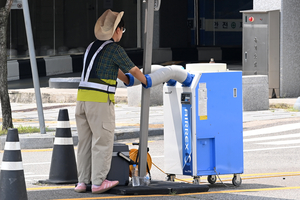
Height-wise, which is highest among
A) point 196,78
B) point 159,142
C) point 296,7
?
point 296,7

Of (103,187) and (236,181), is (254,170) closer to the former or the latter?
(236,181)

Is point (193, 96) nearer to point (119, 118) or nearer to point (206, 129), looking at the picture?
point (206, 129)

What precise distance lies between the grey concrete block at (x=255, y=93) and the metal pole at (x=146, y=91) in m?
7.88

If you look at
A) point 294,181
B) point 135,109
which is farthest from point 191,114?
point 135,109

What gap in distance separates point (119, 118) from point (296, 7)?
608 cm

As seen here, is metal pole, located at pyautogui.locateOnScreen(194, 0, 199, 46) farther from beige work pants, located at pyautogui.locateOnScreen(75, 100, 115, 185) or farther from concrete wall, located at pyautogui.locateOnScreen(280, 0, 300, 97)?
beige work pants, located at pyautogui.locateOnScreen(75, 100, 115, 185)

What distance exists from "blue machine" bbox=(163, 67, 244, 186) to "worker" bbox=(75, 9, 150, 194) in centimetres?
65

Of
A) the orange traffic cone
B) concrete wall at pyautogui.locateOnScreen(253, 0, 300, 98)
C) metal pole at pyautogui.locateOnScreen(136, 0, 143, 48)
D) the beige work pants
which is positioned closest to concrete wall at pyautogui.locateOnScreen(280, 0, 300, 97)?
concrete wall at pyautogui.locateOnScreen(253, 0, 300, 98)

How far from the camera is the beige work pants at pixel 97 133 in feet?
19.1

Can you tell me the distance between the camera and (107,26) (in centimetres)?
589

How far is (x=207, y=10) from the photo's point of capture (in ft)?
96.8

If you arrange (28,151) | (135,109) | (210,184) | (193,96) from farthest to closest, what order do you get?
(135,109) < (28,151) < (210,184) < (193,96)

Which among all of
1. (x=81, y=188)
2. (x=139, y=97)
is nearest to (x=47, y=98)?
(x=139, y=97)

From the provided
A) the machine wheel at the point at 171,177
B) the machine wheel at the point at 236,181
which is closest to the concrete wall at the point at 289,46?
the machine wheel at the point at 236,181
